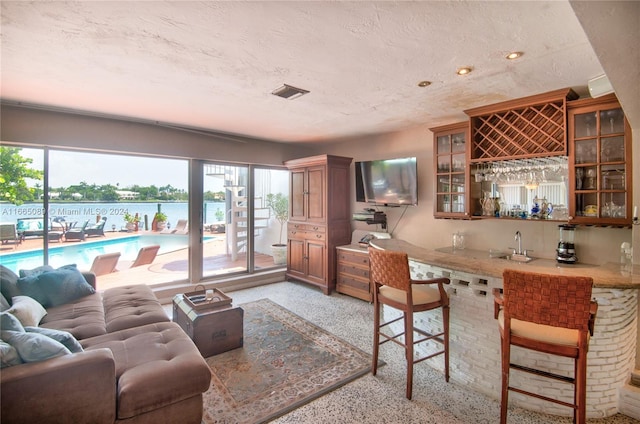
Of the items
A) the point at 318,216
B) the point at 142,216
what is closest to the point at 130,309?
the point at 142,216

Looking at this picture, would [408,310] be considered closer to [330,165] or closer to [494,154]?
[494,154]

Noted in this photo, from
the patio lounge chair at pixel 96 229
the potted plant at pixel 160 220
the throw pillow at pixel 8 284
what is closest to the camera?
the throw pillow at pixel 8 284

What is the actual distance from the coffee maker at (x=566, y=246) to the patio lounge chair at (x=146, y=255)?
5226mm

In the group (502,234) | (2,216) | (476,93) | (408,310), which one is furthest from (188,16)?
(502,234)

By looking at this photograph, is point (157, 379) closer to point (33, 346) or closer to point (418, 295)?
point (33, 346)

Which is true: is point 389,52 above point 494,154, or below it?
above

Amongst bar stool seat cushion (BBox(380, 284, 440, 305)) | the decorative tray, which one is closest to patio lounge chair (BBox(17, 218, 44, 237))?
the decorative tray

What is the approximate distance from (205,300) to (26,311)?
1.34 meters

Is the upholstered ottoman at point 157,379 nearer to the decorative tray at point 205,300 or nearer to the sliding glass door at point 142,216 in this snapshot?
the decorative tray at point 205,300

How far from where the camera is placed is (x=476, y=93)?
300 cm

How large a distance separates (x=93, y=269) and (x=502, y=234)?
5.34 m

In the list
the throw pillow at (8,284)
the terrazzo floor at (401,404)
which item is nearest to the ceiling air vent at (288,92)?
the terrazzo floor at (401,404)

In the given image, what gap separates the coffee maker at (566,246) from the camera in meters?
3.04

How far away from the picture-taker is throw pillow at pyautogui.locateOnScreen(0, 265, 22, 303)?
253cm
